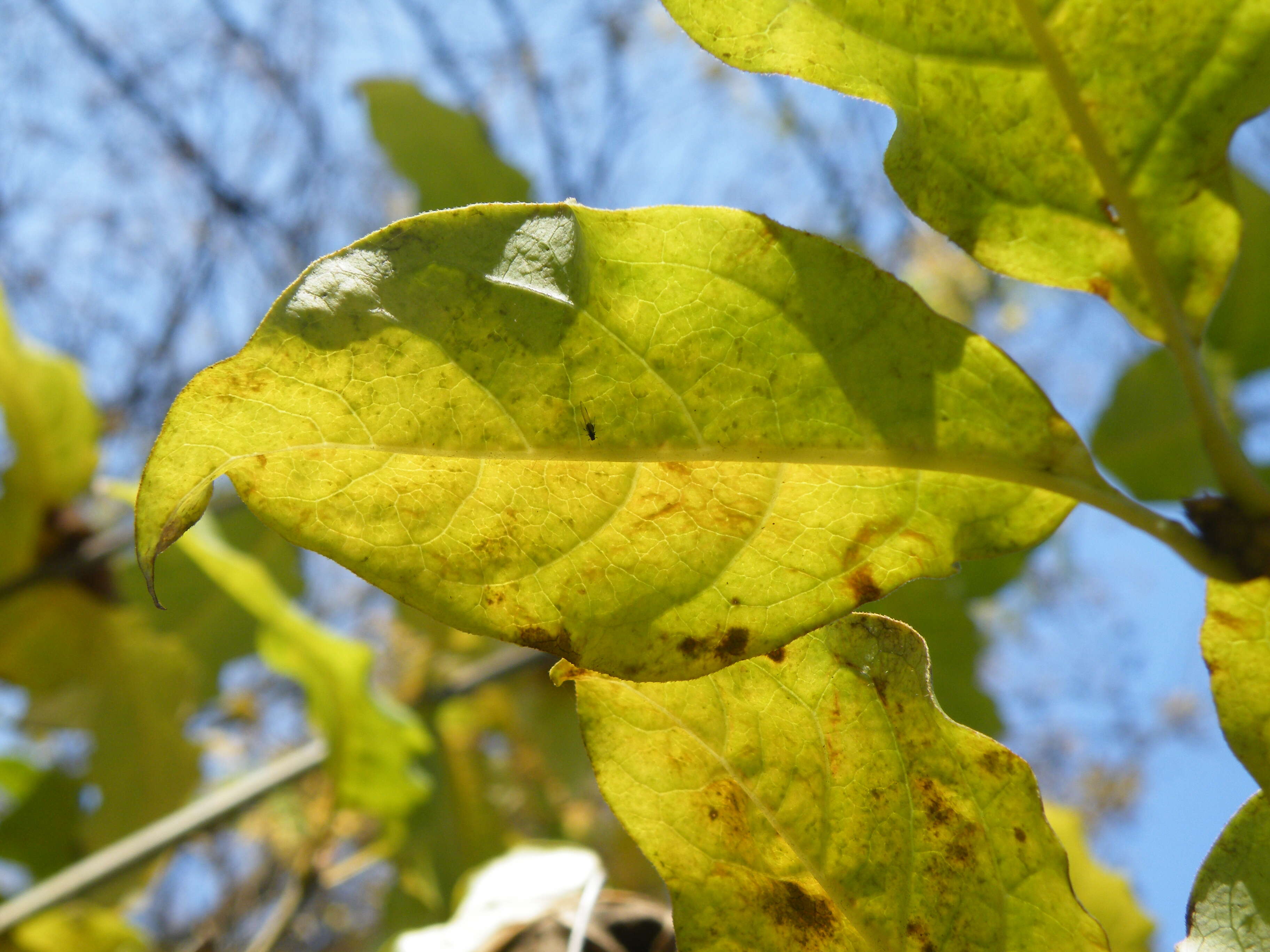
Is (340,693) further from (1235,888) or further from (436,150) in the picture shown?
(1235,888)

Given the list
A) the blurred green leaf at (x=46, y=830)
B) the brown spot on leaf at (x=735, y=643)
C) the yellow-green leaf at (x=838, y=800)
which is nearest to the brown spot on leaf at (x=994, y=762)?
the yellow-green leaf at (x=838, y=800)

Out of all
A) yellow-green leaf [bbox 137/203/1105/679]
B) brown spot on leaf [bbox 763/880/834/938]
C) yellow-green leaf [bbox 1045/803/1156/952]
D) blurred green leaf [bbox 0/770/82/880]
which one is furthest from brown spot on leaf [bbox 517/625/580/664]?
blurred green leaf [bbox 0/770/82/880]

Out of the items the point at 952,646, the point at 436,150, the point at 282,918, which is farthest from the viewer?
the point at 952,646

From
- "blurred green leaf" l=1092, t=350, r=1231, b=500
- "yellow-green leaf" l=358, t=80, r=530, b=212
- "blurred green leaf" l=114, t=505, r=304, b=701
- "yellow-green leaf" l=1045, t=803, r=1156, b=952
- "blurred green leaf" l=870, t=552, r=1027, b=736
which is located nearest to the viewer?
"yellow-green leaf" l=1045, t=803, r=1156, b=952

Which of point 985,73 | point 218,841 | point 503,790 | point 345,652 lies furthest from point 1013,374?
point 218,841

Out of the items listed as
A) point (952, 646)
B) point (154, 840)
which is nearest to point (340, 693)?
point (154, 840)

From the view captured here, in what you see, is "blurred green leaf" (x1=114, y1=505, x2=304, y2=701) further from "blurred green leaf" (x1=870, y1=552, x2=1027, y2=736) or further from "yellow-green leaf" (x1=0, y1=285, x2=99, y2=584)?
"blurred green leaf" (x1=870, y1=552, x2=1027, y2=736)
